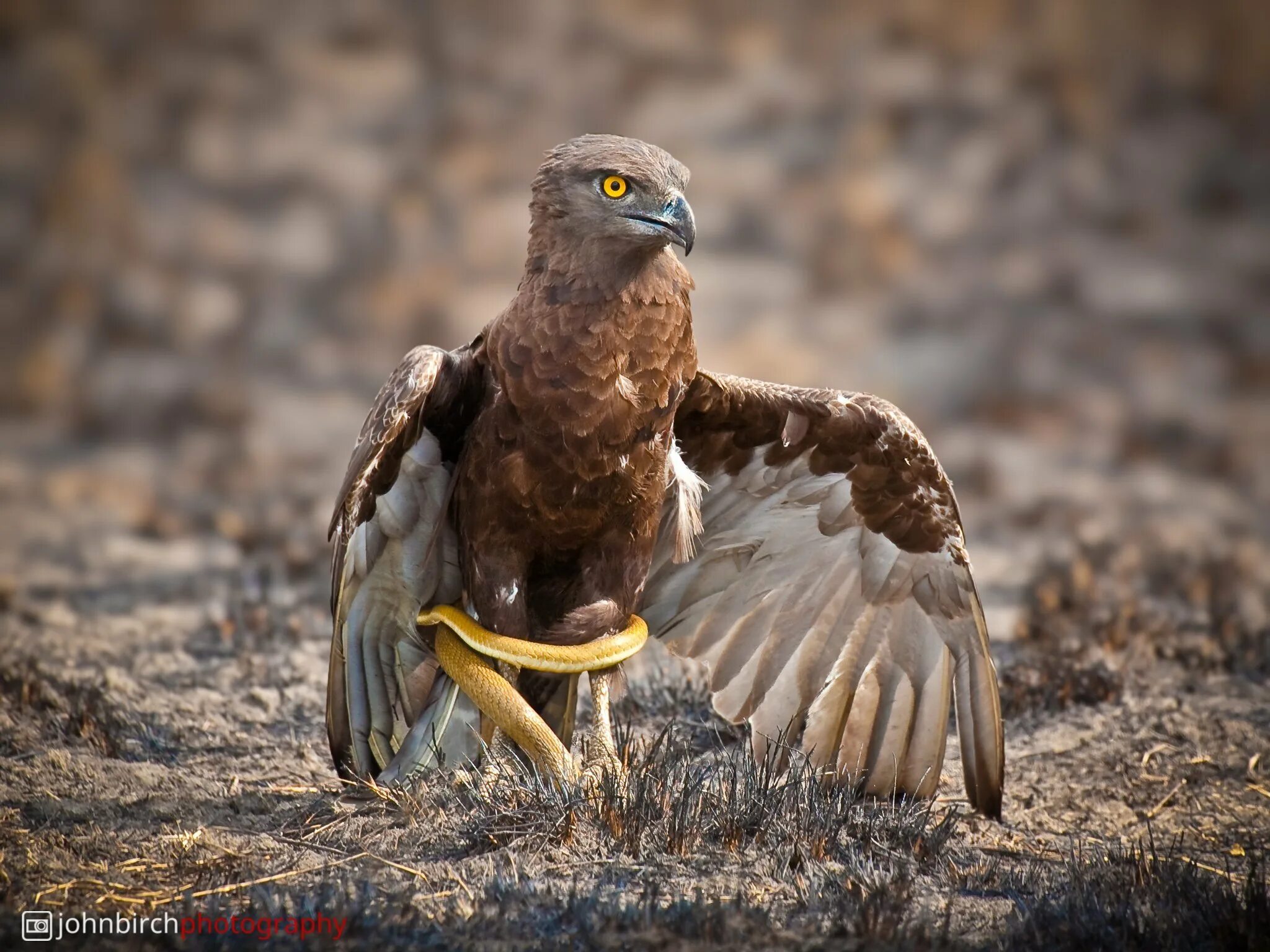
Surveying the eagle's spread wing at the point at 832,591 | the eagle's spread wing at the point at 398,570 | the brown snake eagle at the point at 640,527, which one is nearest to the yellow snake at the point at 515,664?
the brown snake eagle at the point at 640,527

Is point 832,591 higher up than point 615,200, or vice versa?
Result: point 615,200

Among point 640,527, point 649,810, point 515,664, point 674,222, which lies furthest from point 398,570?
point 674,222

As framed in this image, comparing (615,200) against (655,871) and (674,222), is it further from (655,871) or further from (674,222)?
(655,871)

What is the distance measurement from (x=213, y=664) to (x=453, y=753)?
81.6 inches

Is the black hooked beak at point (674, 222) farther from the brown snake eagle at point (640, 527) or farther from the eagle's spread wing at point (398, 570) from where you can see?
the eagle's spread wing at point (398, 570)

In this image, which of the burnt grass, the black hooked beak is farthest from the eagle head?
the burnt grass

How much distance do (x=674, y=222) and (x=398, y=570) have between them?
1.48m

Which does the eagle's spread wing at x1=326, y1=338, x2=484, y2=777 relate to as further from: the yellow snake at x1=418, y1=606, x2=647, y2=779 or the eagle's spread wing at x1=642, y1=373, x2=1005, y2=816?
the eagle's spread wing at x1=642, y1=373, x2=1005, y2=816

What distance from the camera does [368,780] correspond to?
164 inches

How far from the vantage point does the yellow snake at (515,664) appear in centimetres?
396

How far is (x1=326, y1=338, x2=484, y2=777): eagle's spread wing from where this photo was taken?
3.99m

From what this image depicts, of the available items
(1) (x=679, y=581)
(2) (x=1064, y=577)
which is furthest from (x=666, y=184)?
Answer: (2) (x=1064, y=577)

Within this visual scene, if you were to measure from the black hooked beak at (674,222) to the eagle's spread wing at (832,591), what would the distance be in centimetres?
67

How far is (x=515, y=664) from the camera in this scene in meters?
4.03
